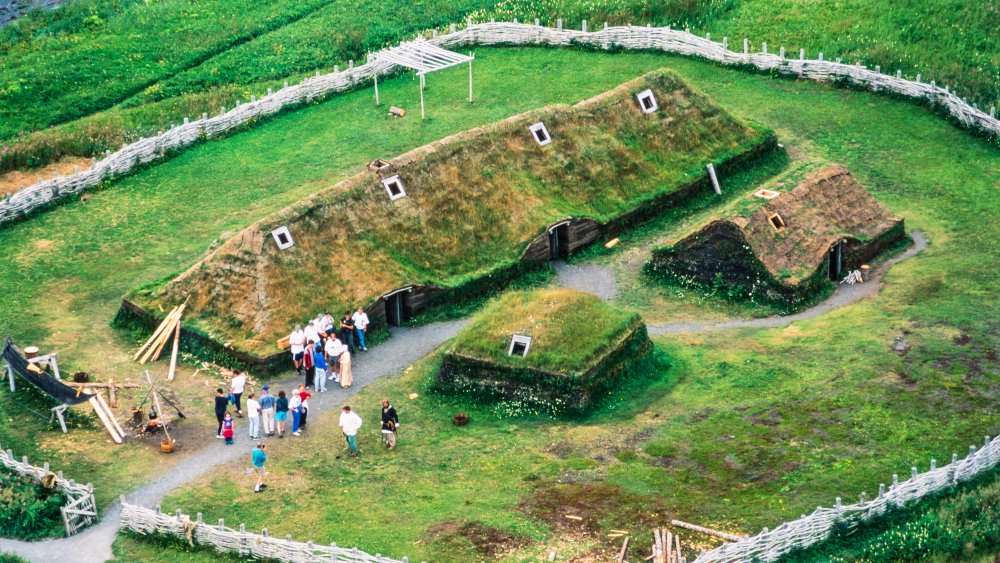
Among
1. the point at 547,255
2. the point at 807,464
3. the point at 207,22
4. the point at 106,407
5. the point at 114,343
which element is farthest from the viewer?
the point at 207,22

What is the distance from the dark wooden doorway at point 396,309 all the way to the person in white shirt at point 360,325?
76.2 inches

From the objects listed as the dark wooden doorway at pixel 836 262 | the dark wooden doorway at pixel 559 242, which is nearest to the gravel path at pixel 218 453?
the dark wooden doorway at pixel 559 242

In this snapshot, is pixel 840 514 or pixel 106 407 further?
pixel 106 407

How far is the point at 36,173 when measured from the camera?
2913 inches

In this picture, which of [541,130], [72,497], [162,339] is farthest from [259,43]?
[72,497]

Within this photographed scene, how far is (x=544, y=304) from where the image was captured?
5706 centimetres

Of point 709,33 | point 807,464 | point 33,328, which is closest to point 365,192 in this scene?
point 33,328

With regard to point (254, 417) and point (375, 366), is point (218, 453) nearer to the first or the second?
point (254, 417)

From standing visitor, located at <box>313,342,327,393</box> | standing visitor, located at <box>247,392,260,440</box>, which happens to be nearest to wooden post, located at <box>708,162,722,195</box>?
standing visitor, located at <box>313,342,327,393</box>

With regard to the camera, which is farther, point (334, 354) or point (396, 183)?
point (396, 183)

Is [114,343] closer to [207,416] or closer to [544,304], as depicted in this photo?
[207,416]

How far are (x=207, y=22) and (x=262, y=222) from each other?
1421 inches

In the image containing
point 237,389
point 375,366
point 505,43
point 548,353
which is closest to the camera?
point 237,389

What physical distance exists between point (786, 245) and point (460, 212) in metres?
13.1
